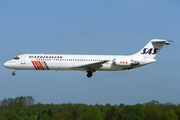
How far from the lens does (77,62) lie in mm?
42312

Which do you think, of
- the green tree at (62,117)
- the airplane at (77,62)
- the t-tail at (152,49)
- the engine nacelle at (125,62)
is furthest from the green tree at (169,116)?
the engine nacelle at (125,62)

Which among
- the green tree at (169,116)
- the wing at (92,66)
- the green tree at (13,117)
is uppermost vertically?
the wing at (92,66)

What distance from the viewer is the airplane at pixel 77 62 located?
42250 mm

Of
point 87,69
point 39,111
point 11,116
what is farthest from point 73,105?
point 87,69

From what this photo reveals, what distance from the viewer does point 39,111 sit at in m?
93.4

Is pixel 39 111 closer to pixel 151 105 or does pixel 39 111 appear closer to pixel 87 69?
pixel 151 105

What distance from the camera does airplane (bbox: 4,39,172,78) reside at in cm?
4225

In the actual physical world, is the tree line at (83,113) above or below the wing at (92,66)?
below

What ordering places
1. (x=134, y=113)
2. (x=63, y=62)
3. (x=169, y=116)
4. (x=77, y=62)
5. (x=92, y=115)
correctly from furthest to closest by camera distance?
(x=134, y=113), (x=92, y=115), (x=169, y=116), (x=77, y=62), (x=63, y=62)

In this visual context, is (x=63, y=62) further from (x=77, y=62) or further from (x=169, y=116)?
(x=169, y=116)

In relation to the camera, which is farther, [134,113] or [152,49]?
[134,113]

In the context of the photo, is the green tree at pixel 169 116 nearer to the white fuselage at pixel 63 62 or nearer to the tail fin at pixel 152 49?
the tail fin at pixel 152 49

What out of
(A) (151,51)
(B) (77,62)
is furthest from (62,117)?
(A) (151,51)

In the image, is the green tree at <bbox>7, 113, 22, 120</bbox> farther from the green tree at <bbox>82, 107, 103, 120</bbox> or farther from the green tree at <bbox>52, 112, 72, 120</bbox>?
the green tree at <bbox>82, 107, 103, 120</bbox>
